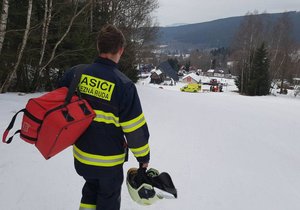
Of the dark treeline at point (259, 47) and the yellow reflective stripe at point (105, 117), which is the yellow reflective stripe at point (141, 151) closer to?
the yellow reflective stripe at point (105, 117)

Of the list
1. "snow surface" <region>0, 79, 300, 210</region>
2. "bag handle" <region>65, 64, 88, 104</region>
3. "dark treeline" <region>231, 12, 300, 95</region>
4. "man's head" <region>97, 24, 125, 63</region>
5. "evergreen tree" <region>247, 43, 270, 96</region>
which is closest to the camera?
"bag handle" <region>65, 64, 88, 104</region>

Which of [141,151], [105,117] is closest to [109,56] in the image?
[105,117]

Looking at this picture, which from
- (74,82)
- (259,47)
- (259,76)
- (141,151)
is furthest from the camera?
(259,76)

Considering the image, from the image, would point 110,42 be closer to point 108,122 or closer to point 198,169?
point 108,122

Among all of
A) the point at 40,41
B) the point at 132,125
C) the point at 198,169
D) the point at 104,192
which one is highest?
the point at 40,41

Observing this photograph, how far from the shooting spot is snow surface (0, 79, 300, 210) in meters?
3.94

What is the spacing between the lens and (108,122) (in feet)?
8.09

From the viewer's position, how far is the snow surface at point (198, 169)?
3943mm

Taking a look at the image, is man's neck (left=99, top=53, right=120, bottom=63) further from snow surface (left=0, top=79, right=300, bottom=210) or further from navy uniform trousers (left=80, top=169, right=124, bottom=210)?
snow surface (left=0, top=79, right=300, bottom=210)

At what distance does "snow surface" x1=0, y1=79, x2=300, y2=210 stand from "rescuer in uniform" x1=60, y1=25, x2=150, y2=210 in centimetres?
133

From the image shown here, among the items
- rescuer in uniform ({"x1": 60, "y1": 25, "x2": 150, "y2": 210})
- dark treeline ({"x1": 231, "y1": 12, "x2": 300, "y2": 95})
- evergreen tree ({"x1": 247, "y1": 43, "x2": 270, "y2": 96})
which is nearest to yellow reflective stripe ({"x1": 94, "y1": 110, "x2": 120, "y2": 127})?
rescuer in uniform ({"x1": 60, "y1": 25, "x2": 150, "y2": 210})

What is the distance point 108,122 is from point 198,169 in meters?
3.19

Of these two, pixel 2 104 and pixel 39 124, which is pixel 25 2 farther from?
pixel 39 124

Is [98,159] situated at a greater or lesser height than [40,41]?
lesser
